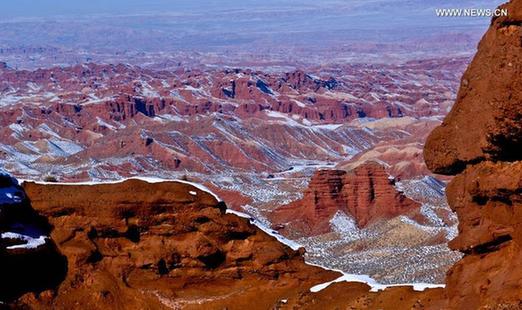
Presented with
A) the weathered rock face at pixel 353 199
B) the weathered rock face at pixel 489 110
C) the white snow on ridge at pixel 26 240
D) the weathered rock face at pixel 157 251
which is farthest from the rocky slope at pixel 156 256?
the weathered rock face at pixel 353 199

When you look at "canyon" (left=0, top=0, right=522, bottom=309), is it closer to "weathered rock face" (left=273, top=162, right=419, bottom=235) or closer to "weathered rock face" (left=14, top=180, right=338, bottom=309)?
"weathered rock face" (left=14, top=180, right=338, bottom=309)

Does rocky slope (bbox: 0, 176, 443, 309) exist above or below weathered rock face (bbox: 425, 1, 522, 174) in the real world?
below

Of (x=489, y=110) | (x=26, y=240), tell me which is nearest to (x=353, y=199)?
(x=26, y=240)

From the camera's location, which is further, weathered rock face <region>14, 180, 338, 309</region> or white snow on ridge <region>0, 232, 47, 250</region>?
weathered rock face <region>14, 180, 338, 309</region>

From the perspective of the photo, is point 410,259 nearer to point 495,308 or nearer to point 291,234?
point 291,234

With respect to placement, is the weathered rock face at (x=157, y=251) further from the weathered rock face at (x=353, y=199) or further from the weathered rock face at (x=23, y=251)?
the weathered rock face at (x=353, y=199)

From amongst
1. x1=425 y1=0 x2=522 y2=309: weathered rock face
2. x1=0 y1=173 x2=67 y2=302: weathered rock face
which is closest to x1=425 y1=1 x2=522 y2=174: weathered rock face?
x1=425 y1=0 x2=522 y2=309: weathered rock face

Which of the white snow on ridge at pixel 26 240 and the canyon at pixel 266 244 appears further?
the white snow on ridge at pixel 26 240
